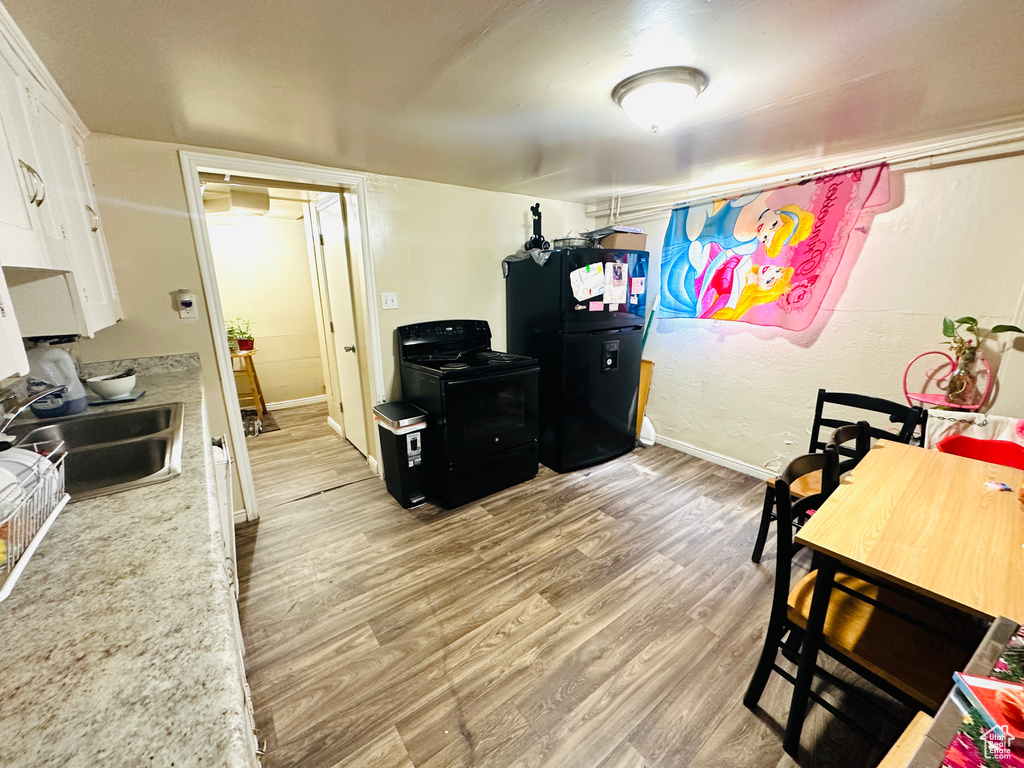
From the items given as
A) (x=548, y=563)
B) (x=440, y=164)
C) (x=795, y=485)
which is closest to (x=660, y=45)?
(x=440, y=164)

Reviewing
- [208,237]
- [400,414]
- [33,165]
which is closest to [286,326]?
[208,237]

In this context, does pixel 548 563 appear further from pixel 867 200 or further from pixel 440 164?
pixel 867 200

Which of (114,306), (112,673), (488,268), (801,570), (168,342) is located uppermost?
(488,268)

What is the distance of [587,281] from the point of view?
273cm

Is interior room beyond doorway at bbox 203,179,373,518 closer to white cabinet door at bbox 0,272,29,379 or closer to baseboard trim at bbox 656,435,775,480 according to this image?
white cabinet door at bbox 0,272,29,379

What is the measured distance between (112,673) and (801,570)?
2583 millimetres

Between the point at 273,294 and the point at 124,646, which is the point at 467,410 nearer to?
the point at 124,646

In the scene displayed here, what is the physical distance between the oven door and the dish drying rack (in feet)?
5.32

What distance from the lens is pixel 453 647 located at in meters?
1.61

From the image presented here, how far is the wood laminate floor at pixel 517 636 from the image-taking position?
1.28 m

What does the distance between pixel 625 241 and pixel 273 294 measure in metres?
3.79

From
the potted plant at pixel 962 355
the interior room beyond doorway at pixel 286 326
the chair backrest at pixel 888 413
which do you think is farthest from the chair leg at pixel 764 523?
the interior room beyond doorway at pixel 286 326

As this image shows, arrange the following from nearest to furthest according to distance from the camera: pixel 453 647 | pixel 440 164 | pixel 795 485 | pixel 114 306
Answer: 1. pixel 453 647
2. pixel 114 306
3. pixel 795 485
4. pixel 440 164

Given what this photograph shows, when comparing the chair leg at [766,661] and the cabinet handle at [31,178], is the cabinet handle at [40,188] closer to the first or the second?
the cabinet handle at [31,178]
